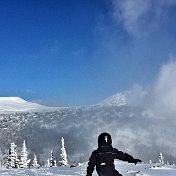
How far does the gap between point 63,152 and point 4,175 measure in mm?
74475

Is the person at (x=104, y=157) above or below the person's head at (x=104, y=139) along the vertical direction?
below

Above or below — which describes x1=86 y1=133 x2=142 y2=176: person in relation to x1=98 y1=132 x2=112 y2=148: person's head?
below

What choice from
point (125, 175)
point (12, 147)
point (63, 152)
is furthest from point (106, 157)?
point (63, 152)

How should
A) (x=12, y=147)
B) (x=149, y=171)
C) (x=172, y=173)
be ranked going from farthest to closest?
(x=12, y=147) → (x=149, y=171) → (x=172, y=173)

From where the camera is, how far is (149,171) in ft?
95.7

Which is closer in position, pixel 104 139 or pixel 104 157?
pixel 104 139

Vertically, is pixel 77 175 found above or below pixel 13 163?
below

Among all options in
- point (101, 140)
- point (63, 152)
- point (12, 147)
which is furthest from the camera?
point (63, 152)

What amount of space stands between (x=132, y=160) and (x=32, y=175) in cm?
1722

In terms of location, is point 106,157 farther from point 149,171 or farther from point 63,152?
point 63,152

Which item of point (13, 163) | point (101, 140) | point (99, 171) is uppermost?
point (13, 163)

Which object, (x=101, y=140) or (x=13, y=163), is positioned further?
(x=13, y=163)

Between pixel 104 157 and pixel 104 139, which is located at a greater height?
pixel 104 139

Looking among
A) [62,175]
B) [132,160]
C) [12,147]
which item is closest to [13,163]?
[12,147]
